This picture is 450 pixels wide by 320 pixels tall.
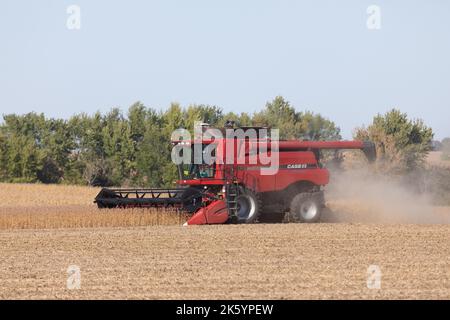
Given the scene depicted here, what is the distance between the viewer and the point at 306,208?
20.4 m

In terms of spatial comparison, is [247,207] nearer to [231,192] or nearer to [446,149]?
[231,192]

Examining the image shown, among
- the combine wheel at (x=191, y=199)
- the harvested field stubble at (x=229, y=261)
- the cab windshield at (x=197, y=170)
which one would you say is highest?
the cab windshield at (x=197, y=170)

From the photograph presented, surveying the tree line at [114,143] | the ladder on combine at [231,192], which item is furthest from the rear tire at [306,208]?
the tree line at [114,143]

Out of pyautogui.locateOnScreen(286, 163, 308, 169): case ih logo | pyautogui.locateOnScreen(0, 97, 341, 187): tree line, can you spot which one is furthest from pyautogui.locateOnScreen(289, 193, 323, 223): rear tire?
pyautogui.locateOnScreen(0, 97, 341, 187): tree line

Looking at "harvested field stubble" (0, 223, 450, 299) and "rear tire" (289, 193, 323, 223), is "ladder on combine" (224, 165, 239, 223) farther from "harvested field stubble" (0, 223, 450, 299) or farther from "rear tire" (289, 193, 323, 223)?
"rear tire" (289, 193, 323, 223)

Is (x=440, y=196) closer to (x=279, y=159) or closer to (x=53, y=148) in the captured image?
(x=279, y=159)

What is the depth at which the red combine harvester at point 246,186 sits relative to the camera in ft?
64.1

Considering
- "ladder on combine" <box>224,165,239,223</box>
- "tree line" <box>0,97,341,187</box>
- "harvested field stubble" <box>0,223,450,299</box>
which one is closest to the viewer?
"harvested field stubble" <box>0,223,450,299</box>

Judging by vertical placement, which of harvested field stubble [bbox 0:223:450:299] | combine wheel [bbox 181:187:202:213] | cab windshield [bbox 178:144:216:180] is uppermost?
cab windshield [bbox 178:144:216:180]

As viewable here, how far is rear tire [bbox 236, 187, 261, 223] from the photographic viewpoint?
774 inches


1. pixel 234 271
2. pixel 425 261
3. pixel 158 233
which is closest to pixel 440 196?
pixel 158 233

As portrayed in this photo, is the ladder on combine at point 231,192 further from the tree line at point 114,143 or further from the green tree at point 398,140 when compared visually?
the tree line at point 114,143

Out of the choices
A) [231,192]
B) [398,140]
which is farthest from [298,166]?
[398,140]

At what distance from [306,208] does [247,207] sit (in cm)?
157
